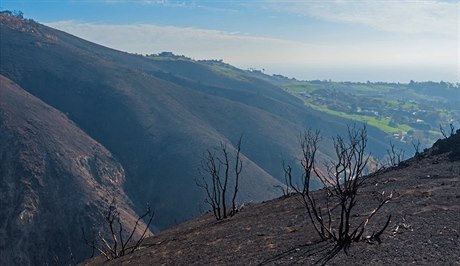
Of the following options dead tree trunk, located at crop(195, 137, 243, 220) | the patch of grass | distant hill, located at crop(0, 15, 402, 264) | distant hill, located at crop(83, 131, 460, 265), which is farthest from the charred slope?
the patch of grass

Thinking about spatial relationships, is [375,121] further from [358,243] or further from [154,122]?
[358,243]

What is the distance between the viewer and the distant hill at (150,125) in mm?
70625

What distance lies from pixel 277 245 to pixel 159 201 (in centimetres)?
5677

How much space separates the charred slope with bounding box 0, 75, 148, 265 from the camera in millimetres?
51812

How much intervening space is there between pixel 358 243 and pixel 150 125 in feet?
250

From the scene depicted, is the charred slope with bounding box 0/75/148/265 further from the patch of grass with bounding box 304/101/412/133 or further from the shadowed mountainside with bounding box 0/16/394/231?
the patch of grass with bounding box 304/101/412/133

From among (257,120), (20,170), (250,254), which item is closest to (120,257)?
(250,254)

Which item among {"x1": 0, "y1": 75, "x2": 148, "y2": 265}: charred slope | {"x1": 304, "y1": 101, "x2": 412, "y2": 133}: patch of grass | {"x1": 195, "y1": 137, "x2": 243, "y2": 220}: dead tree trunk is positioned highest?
{"x1": 195, "y1": 137, "x2": 243, "y2": 220}: dead tree trunk

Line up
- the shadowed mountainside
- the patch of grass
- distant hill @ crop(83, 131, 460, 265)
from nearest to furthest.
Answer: distant hill @ crop(83, 131, 460, 265) < the shadowed mountainside < the patch of grass

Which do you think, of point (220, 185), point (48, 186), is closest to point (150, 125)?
point (48, 186)

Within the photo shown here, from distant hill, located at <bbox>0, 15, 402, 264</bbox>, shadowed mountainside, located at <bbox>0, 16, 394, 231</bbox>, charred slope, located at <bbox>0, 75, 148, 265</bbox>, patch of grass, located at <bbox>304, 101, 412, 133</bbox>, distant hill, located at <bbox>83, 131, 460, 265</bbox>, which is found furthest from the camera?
patch of grass, located at <bbox>304, 101, 412, 133</bbox>

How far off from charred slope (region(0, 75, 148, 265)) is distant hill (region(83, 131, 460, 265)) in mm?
27657

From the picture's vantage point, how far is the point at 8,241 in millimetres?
50969

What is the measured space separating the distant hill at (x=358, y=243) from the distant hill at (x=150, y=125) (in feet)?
128
